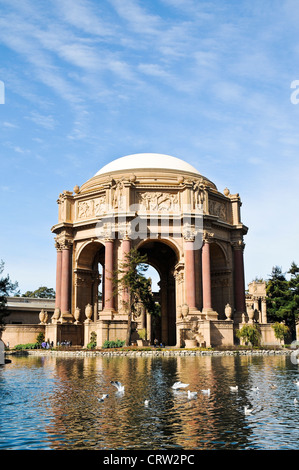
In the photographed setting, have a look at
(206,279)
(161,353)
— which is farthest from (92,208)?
(161,353)

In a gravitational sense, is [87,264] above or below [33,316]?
above

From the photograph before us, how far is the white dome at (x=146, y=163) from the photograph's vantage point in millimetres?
52094

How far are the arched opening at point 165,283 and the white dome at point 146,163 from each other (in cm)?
899

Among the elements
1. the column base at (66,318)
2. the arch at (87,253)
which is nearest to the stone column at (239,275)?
the arch at (87,253)

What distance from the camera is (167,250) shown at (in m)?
59.9

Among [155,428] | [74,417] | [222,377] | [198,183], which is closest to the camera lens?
[155,428]

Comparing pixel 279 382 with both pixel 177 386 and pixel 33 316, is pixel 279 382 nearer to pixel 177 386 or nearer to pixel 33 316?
pixel 177 386

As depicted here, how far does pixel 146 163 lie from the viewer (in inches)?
2062

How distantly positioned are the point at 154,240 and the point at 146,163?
26.8 feet

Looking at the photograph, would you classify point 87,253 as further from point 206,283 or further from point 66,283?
point 206,283

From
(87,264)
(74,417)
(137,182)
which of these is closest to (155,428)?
(74,417)

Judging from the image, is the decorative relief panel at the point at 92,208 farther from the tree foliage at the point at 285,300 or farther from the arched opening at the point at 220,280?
the tree foliage at the point at 285,300
